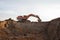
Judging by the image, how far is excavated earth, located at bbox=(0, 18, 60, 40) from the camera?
1782 cm

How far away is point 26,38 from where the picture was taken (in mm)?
17500

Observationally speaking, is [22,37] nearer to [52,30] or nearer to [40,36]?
[40,36]

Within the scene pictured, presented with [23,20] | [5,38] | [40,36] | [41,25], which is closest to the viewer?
[5,38]

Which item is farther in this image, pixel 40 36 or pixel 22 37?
pixel 40 36

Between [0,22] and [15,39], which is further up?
→ [0,22]

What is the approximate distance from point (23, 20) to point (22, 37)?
4.56 m

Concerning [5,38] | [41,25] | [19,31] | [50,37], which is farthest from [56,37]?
[5,38]

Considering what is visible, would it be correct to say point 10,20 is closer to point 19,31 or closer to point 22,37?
point 19,31

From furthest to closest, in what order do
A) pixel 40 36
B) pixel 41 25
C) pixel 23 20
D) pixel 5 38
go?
1. pixel 23 20
2. pixel 41 25
3. pixel 40 36
4. pixel 5 38

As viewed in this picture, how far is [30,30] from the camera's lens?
1945cm

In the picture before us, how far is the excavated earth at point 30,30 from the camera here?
17.8m

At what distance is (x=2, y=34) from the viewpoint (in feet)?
57.5

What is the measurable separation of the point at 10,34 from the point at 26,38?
1.44 m

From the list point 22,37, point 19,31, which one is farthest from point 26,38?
point 19,31
